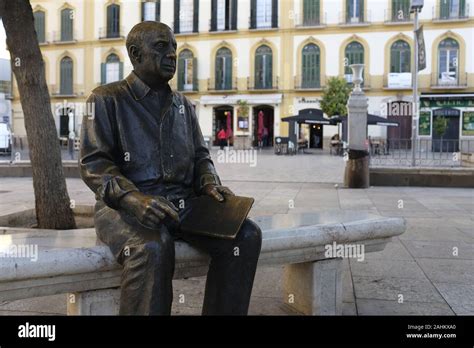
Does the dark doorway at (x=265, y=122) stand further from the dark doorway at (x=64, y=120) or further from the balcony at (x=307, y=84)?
the dark doorway at (x=64, y=120)

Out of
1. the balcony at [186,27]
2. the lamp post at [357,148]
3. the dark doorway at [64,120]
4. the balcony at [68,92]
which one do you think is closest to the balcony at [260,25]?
the balcony at [186,27]

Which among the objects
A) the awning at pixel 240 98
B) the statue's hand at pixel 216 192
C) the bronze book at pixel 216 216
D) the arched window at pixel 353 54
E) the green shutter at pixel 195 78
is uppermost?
the arched window at pixel 353 54

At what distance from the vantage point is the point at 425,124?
3431 centimetres

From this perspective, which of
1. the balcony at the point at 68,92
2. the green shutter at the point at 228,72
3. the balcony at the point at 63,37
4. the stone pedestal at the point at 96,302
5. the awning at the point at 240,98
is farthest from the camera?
the balcony at the point at 68,92

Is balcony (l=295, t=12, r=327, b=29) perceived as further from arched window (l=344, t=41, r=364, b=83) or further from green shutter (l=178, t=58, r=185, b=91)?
green shutter (l=178, t=58, r=185, b=91)

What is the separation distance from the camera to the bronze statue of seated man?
7.82 ft

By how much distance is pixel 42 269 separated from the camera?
8.12 ft

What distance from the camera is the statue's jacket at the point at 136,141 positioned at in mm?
2684

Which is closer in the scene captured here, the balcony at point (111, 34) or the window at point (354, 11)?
the window at point (354, 11)

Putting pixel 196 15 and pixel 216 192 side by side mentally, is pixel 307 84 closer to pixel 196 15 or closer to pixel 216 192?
pixel 196 15

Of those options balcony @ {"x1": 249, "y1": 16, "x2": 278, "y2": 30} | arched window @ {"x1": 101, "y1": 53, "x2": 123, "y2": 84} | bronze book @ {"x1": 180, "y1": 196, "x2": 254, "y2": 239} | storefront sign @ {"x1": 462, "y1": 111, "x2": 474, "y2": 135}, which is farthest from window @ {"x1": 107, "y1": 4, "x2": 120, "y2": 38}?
bronze book @ {"x1": 180, "y1": 196, "x2": 254, "y2": 239}

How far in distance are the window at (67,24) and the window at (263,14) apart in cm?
1457

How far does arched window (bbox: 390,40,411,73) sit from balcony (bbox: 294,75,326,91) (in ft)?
15.6
